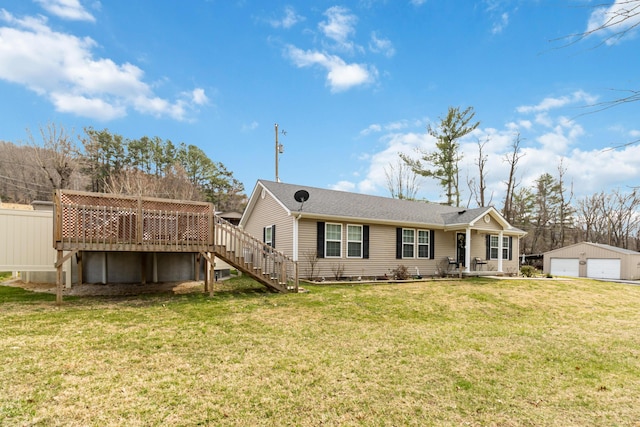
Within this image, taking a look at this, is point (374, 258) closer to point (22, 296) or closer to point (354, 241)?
point (354, 241)

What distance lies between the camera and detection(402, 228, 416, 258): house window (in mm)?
15414

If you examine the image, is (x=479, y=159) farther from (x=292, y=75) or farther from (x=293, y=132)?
(x=292, y=75)

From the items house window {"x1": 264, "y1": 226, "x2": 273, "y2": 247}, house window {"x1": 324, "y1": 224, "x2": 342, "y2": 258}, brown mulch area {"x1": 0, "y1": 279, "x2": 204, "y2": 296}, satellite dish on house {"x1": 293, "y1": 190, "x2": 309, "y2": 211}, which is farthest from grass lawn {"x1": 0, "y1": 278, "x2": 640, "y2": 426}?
house window {"x1": 264, "y1": 226, "x2": 273, "y2": 247}

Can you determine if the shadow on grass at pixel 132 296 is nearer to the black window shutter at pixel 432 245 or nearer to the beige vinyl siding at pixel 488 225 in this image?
the black window shutter at pixel 432 245

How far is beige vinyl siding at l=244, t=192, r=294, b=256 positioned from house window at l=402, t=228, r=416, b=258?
540cm

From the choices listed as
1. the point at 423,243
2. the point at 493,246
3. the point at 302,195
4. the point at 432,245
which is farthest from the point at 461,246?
the point at 302,195

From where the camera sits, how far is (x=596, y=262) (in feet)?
82.0

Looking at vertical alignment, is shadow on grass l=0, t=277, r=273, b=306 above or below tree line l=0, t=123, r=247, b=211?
below

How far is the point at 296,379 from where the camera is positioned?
13.6 ft

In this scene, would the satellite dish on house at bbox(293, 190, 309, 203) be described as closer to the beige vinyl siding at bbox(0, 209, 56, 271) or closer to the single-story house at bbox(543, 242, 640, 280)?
the beige vinyl siding at bbox(0, 209, 56, 271)

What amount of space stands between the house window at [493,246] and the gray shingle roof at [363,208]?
8.47ft

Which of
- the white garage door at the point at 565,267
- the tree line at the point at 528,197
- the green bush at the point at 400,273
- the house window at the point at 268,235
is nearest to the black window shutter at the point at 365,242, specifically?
the green bush at the point at 400,273


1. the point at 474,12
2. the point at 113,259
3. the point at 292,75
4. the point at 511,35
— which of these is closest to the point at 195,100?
the point at 292,75

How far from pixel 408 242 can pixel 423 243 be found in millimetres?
937
